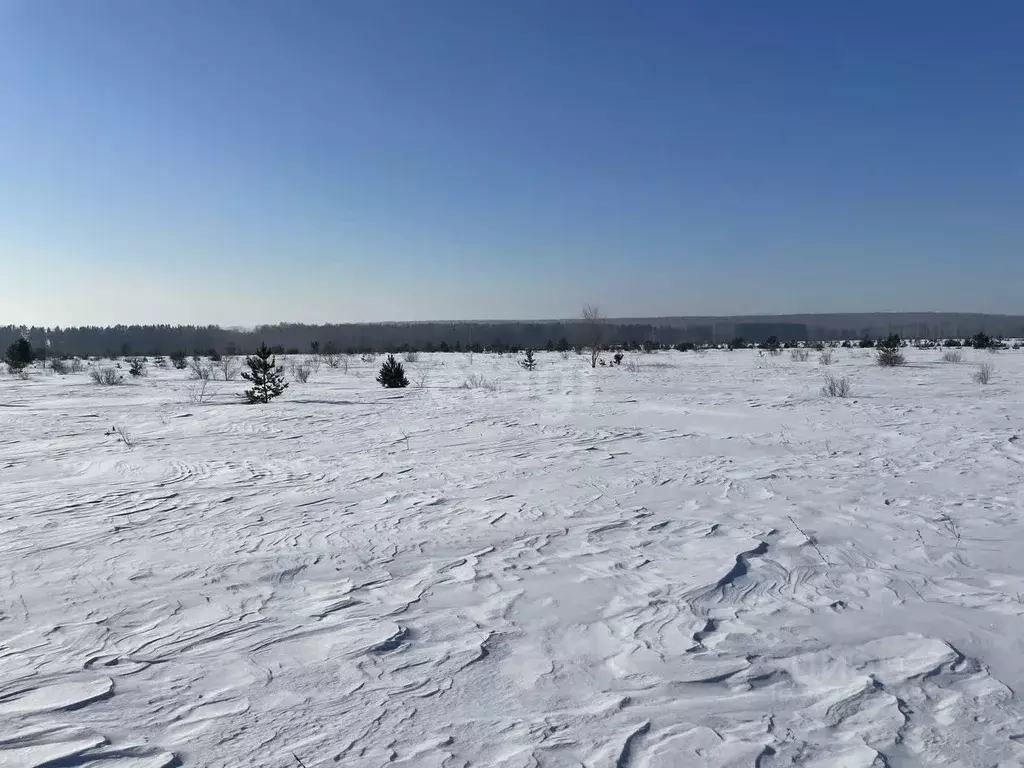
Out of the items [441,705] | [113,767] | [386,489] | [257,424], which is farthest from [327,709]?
[257,424]

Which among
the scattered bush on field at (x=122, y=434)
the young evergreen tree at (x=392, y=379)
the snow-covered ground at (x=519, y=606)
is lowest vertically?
the snow-covered ground at (x=519, y=606)

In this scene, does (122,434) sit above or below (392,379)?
below

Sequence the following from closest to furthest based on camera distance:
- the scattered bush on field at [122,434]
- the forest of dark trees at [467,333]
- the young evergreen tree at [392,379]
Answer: the scattered bush on field at [122,434] → the young evergreen tree at [392,379] → the forest of dark trees at [467,333]

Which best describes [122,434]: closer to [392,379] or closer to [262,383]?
[262,383]

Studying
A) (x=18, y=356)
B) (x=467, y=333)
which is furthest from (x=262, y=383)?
(x=467, y=333)

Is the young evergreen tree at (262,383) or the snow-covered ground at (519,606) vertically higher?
the young evergreen tree at (262,383)

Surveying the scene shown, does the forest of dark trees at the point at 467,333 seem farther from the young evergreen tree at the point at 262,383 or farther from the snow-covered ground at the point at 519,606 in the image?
the snow-covered ground at the point at 519,606

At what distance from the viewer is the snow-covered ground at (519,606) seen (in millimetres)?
2295

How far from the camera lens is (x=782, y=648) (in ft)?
9.63

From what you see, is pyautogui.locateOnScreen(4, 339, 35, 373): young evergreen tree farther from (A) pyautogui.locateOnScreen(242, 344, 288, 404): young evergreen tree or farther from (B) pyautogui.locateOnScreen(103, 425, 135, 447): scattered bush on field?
(B) pyautogui.locateOnScreen(103, 425, 135, 447): scattered bush on field

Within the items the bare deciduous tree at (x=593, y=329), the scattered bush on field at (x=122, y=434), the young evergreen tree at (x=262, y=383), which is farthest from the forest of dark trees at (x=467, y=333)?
the scattered bush on field at (x=122, y=434)

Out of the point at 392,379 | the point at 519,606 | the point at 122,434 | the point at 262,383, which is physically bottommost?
the point at 519,606

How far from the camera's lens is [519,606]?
A: 137 inches

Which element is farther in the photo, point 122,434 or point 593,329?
point 593,329
